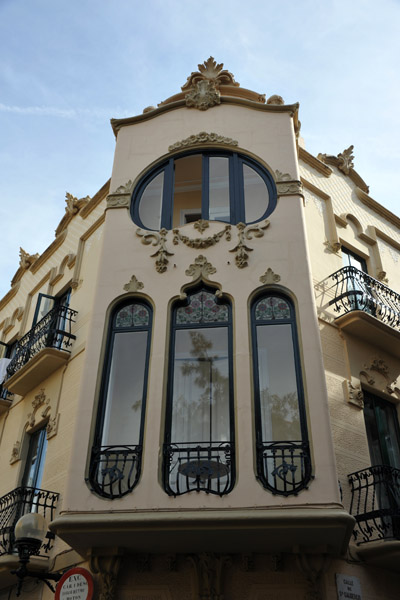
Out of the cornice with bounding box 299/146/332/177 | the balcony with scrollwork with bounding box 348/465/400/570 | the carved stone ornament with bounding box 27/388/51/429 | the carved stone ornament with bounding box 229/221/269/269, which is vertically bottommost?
the balcony with scrollwork with bounding box 348/465/400/570

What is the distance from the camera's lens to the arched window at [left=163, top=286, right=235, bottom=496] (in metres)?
8.59

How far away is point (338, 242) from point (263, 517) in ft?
23.6

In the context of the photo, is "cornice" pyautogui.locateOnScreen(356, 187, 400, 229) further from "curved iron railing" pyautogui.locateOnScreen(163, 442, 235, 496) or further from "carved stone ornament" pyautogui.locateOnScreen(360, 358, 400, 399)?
"curved iron railing" pyautogui.locateOnScreen(163, 442, 235, 496)

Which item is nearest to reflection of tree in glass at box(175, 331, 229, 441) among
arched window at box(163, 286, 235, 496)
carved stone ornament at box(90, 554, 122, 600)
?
arched window at box(163, 286, 235, 496)

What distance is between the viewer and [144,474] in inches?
340

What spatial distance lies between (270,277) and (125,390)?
329 centimetres

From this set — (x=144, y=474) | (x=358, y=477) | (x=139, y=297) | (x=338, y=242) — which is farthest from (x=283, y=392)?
(x=338, y=242)

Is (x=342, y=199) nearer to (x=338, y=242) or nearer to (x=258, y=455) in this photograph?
(x=338, y=242)

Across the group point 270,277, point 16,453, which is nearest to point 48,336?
point 16,453

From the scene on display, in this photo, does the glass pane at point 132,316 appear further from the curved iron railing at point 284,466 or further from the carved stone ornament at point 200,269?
the curved iron railing at point 284,466

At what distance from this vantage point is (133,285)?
10789 mm

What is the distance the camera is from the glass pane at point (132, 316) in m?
10.5

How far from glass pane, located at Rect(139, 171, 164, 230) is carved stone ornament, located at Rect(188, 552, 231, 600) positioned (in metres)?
6.34

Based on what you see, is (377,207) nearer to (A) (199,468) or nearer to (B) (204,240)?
(B) (204,240)
